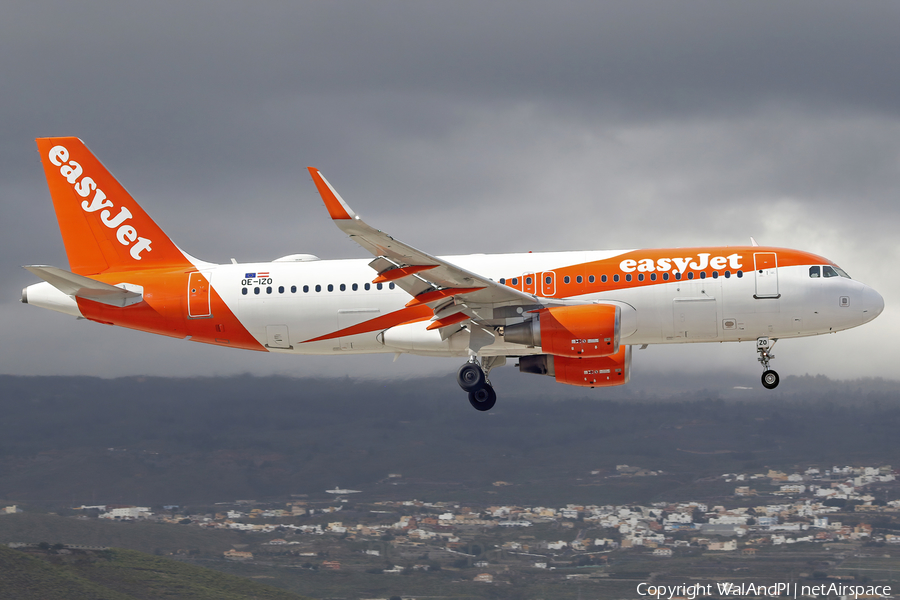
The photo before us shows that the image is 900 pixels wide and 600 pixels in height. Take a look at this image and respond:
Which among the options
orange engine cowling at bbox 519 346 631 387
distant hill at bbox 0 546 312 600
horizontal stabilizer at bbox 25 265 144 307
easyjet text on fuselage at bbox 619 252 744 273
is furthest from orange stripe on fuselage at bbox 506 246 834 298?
distant hill at bbox 0 546 312 600

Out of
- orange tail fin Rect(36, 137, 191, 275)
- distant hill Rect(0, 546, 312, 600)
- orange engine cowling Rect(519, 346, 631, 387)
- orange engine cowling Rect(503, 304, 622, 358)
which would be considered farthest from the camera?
distant hill Rect(0, 546, 312, 600)

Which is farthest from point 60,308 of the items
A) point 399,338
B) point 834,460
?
point 834,460

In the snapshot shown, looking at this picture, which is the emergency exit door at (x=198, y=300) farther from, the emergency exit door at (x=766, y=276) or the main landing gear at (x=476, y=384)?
the emergency exit door at (x=766, y=276)

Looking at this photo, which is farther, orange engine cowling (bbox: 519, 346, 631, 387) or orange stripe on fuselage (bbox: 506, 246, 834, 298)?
orange engine cowling (bbox: 519, 346, 631, 387)

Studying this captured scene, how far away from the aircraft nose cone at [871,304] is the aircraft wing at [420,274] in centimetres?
1412

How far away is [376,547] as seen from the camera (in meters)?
139

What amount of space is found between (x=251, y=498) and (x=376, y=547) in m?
36.1

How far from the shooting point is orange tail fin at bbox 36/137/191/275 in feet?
143

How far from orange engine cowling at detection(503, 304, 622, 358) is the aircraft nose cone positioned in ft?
35.5

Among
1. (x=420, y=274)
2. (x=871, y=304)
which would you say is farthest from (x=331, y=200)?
(x=871, y=304)

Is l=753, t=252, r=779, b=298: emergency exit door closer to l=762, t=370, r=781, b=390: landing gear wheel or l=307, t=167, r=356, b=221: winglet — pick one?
l=762, t=370, r=781, b=390: landing gear wheel

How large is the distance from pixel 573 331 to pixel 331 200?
38.3 feet

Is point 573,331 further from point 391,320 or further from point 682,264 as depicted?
point 391,320

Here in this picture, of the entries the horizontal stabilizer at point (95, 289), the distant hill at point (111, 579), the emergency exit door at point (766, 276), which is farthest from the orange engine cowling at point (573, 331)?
the distant hill at point (111, 579)
